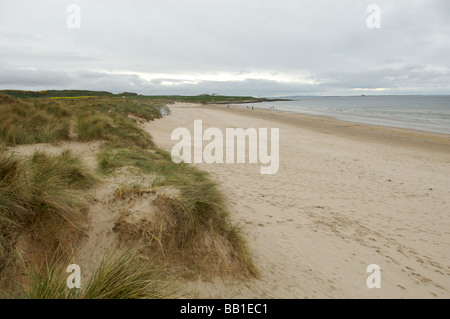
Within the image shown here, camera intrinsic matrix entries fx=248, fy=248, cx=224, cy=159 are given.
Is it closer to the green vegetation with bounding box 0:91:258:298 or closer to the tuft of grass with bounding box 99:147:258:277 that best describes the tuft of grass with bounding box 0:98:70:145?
the green vegetation with bounding box 0:91:258:298

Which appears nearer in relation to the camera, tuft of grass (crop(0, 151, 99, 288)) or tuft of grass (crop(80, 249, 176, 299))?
tuft of grass (crop(80, 249, 176, 299))

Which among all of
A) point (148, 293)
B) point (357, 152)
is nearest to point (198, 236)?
point (148, 293)

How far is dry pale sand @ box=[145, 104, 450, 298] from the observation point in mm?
3270

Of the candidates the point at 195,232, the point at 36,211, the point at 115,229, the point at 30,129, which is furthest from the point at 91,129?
the point at 195,232

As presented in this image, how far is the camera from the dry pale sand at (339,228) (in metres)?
3.27

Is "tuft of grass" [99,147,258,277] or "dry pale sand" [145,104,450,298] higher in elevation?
"tuft of grass" [99,147,258,277]

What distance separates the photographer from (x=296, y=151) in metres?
12.0

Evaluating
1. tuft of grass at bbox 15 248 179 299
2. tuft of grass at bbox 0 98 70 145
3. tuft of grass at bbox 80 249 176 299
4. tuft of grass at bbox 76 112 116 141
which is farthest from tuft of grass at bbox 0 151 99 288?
tuft of grass at bbox 76 112 116 141

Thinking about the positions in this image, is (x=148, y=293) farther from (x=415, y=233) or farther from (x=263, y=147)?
(x=263, y=147)

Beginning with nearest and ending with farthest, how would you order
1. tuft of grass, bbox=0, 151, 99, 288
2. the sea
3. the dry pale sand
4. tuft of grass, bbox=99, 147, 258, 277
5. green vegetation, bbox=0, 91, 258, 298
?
1. green vegetation, bbox=0, 91, 258, 298
2. tuft of grass, bbox=0, 151, 99, 288
3. tuft of grass, bbox=99, 147, 258, 277
4. the dry pale sand
5. the sea

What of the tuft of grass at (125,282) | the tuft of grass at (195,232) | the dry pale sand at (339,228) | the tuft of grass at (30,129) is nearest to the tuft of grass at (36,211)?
the tuft of grass at (195,232)

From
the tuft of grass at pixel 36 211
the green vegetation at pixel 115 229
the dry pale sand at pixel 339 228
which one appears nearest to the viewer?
the green vegetation at pixel 115 229

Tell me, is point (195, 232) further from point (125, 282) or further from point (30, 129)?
point (30, 129)

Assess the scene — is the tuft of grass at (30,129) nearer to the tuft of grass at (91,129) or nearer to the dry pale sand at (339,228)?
the tuft of grass at (91,129)
